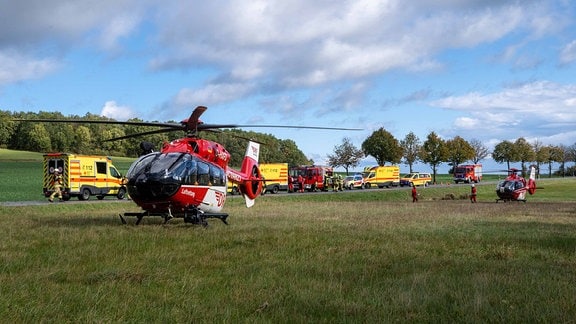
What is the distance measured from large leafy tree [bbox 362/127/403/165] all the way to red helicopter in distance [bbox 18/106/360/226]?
7973 centimetres

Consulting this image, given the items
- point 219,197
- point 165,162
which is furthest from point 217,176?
point 165,162

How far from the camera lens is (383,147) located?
97312 mm

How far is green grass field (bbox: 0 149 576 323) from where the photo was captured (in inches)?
247

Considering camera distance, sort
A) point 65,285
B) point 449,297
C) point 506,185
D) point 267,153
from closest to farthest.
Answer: point 449,297 → point 65,285 → point 506,185 → point 267,153

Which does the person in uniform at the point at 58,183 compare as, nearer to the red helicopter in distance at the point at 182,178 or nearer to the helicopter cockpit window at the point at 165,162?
the red helicopter in distance at the point at 182,178

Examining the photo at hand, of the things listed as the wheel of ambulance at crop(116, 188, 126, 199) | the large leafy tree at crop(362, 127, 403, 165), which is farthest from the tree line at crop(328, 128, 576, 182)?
the wheel of ambulance at crop(116, 188, 126, 199)

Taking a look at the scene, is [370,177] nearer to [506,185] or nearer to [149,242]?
[506,185]

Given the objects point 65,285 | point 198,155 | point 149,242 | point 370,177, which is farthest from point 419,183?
point 65,285

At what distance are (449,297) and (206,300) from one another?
3.19 metres

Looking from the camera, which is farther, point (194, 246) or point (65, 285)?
point (194, 246)

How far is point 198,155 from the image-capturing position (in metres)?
18.5

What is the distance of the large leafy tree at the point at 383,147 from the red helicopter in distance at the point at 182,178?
79730mm

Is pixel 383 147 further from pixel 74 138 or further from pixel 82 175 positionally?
pixel 82 175

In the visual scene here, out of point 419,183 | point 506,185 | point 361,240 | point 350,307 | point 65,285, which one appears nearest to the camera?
point 350,307
